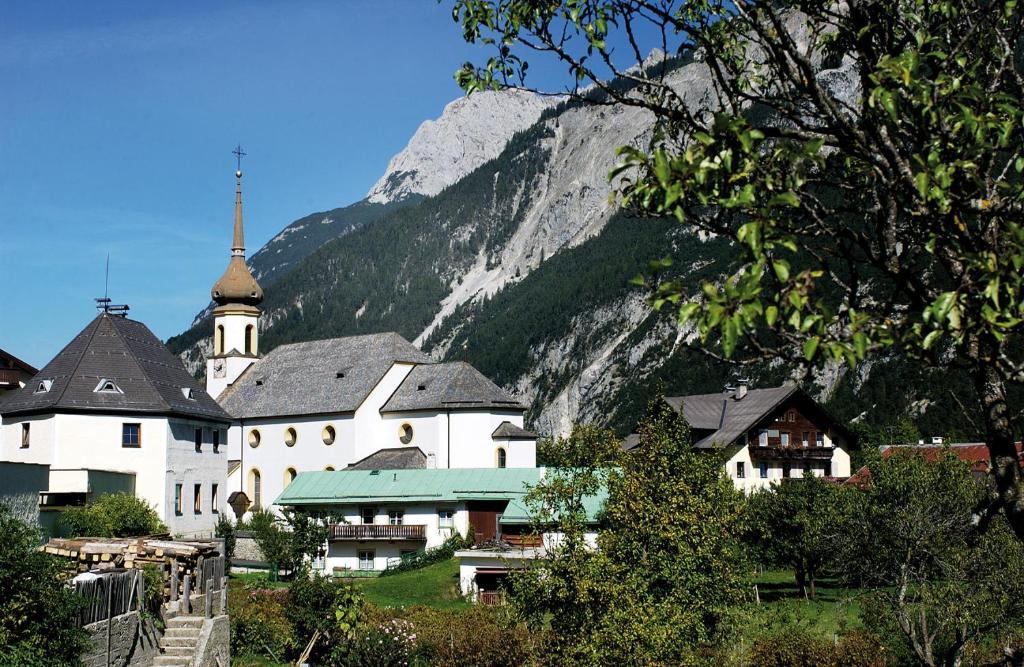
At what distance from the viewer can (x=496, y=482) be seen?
2399 inches

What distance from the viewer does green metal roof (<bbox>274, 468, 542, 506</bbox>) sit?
60.1 metres

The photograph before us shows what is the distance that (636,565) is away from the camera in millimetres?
24766

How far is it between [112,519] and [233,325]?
47.7 meters

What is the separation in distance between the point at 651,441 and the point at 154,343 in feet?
124

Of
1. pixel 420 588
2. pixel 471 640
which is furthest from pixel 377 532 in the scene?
pixel 471 640

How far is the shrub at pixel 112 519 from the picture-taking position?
41125 mm

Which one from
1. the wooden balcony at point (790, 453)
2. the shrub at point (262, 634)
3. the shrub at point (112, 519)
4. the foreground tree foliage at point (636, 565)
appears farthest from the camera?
the wooden balcony at point (790, 453)

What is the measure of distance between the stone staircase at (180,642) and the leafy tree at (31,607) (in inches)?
269

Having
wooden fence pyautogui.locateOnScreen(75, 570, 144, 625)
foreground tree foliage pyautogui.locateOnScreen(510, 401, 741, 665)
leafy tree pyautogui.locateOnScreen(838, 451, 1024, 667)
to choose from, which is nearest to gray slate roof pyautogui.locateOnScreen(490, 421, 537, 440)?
foreground tree foliage pyautogui.locateOnScreen(510, 401, 741, 665)

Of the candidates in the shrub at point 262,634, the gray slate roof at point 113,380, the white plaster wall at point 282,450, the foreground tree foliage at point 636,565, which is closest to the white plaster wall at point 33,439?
the gray slate roof at point 113,380

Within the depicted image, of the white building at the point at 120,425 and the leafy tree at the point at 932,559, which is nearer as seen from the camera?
the leafy tree at the point at 932,559

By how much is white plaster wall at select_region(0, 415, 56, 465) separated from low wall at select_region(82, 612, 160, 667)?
2773 cm

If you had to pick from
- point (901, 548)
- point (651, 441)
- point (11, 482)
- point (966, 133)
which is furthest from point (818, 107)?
point (11, 482)

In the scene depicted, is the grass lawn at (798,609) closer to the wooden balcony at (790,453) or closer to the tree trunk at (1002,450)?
the tree trunk at (1002,450)
